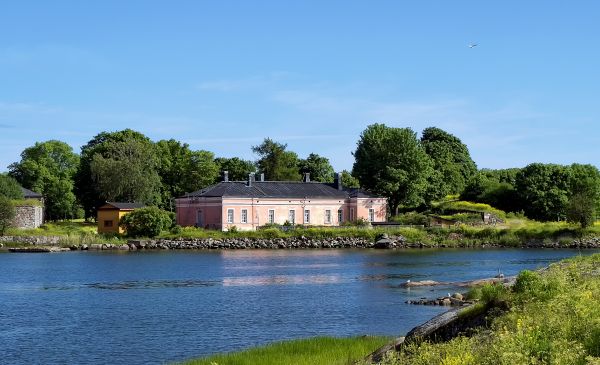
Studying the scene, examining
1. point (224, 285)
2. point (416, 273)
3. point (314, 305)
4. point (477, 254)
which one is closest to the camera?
point (314, 305)

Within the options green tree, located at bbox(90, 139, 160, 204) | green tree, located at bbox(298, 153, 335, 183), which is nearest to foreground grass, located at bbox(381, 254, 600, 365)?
green tree, located at bbox(90, 139, 160, 204)

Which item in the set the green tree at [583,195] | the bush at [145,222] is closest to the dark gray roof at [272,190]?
the bush at [145,222]

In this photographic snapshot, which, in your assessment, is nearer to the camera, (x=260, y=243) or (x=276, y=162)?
(x=260, y=243)

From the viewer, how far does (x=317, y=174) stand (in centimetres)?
12656

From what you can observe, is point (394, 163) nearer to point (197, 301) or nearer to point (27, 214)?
point (27, 214)

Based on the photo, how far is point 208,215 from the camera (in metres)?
87.8

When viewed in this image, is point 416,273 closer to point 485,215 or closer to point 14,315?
point 14,315

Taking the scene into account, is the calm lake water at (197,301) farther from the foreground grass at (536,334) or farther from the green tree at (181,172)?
the green tree at (181,172)

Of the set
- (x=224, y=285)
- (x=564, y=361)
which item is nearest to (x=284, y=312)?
(x=224, y=285)

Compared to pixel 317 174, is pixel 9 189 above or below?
below

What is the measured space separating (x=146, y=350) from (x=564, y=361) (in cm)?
1672

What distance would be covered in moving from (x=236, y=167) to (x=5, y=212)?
135ft

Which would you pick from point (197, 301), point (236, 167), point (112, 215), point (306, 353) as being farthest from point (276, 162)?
point (306, 353)

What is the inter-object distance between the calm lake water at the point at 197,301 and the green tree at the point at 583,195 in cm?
1986
